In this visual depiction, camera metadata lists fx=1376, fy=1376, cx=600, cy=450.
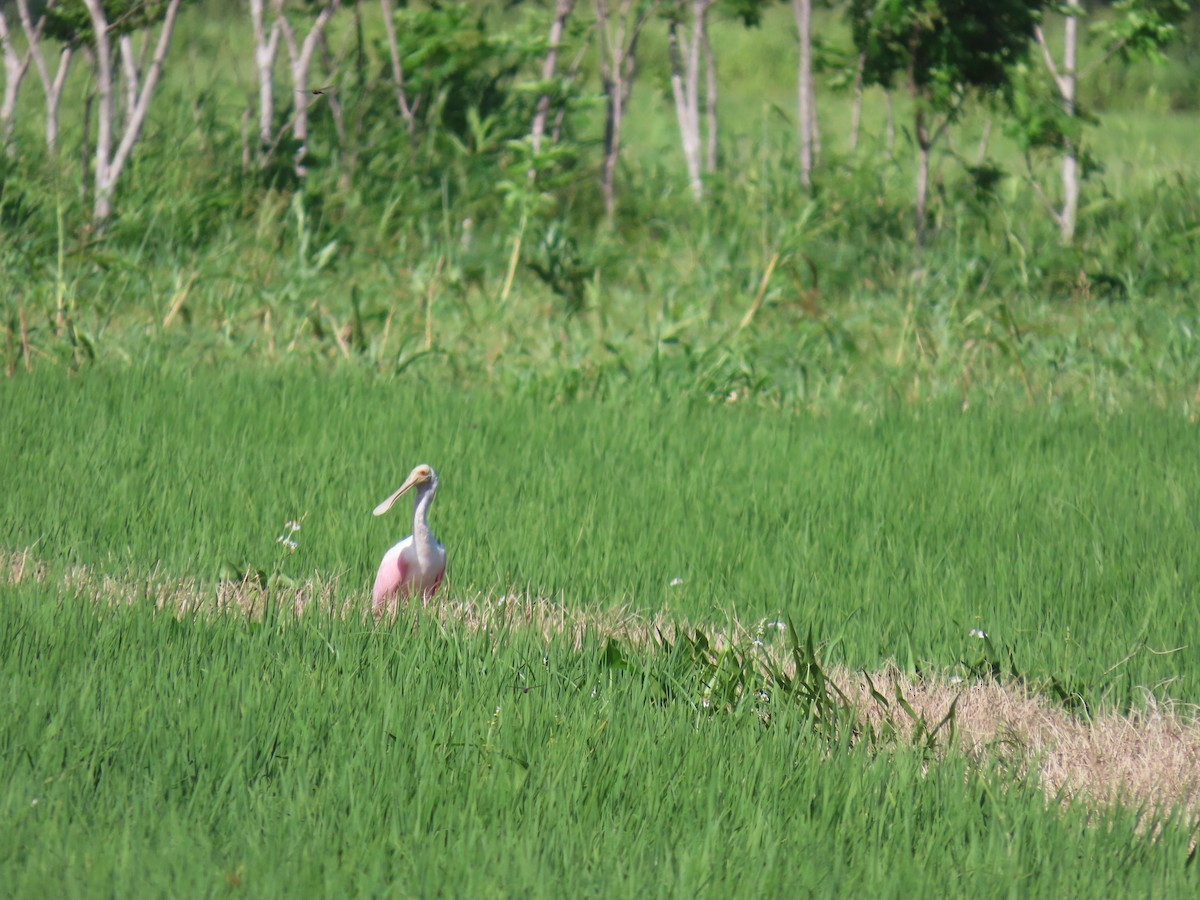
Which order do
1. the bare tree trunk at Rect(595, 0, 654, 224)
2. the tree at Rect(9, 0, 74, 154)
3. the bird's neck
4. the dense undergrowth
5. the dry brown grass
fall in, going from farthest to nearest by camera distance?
the bare tree trunk at Rect(595, 0, 654, 224), the tree at Rect(9, 0, 74, 154), the dense undergrowth, the bird's neck, the dry brown grass

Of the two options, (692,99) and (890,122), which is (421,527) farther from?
(890,122)

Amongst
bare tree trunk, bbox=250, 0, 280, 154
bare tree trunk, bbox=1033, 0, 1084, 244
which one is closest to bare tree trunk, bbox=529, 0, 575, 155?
bare tree trunk, bbox=250, 0, 280, 154

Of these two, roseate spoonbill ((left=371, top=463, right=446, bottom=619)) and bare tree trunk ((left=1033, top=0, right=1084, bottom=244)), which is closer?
roseate spoonbill ((left=371, top=463, right=446, bottom=619))

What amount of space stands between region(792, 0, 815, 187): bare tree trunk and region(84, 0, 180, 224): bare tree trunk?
314 cm

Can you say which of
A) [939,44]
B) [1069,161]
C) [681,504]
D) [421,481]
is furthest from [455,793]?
[1069,161]

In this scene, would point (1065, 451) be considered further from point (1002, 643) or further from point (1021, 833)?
point (1021, 833)

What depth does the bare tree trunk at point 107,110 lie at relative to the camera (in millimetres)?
6062

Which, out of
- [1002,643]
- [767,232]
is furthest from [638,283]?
[1002,643]

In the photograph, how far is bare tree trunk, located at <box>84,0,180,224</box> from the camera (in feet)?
19.9

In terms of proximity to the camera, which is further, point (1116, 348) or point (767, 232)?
point (767, 232)

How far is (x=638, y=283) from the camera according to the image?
6781mm

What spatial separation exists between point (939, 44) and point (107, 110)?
3.88 metres

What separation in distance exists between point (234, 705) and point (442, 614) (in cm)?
67

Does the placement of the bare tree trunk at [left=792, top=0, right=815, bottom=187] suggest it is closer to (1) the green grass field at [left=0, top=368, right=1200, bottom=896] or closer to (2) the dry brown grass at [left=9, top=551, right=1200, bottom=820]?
(1) the green grass field at [left=0, top=368, right=1200, bottom=896]
